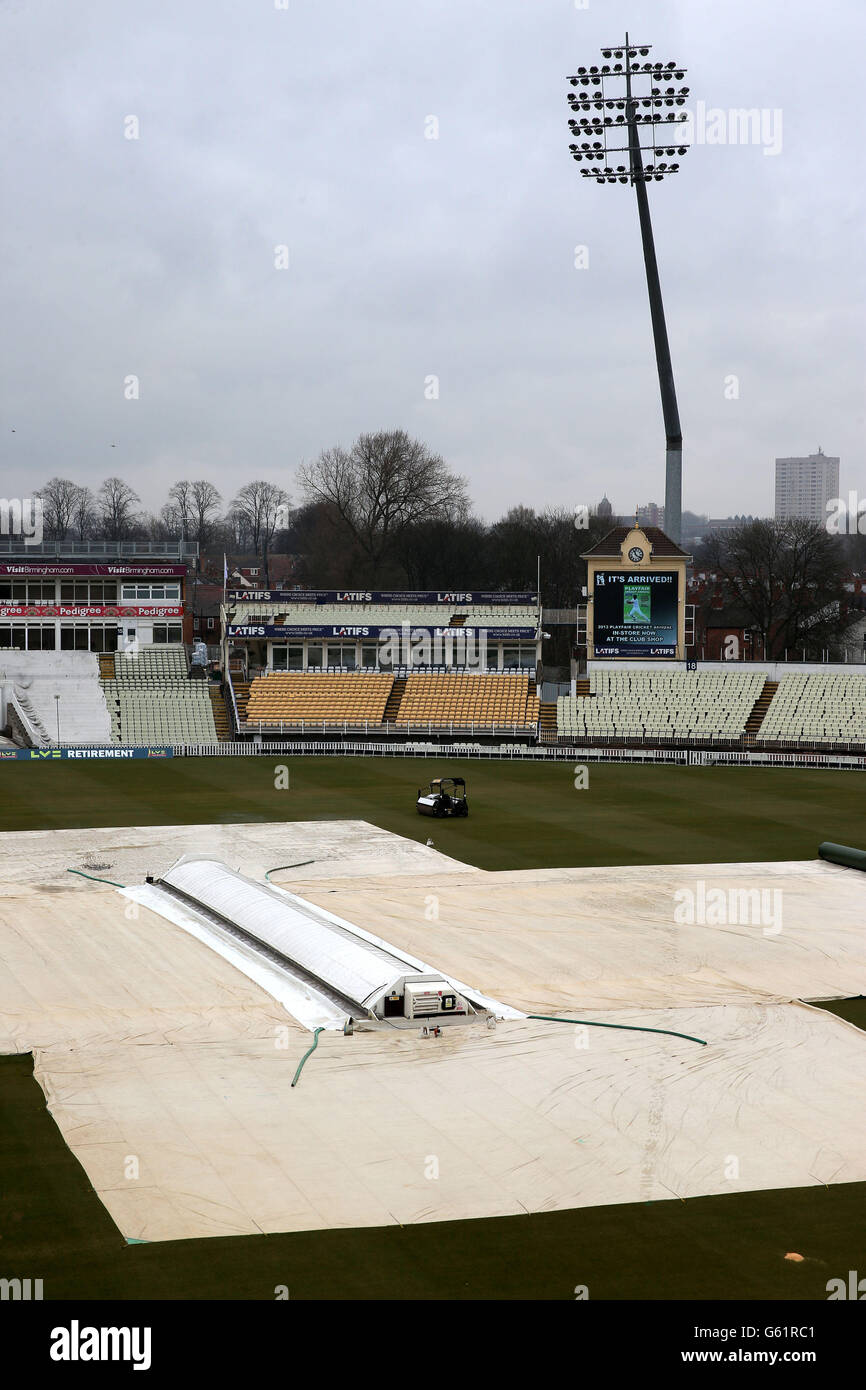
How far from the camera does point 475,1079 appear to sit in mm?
19688

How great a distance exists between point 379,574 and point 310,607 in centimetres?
3219

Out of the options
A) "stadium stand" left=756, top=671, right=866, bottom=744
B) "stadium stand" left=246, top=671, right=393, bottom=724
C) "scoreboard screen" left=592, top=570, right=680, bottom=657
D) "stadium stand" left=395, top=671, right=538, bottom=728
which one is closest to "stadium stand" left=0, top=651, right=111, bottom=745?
"stadium stand" left=246, top=671, right=393, bottom=724

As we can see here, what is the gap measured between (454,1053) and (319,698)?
52583 millimetres

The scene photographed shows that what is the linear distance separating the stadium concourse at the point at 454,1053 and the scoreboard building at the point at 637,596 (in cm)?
3609

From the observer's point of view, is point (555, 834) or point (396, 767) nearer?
point (555, 834)

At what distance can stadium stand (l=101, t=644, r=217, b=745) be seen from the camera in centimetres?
6775

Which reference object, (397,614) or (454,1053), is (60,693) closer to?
(397,614)

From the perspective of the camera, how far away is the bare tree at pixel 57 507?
135000mm

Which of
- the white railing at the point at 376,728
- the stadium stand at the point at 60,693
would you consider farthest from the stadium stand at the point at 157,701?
the white railing at the point at 376,728

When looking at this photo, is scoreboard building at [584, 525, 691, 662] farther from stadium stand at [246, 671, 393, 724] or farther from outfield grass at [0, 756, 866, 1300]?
outfield grass at [0, 756, 866, 1300]

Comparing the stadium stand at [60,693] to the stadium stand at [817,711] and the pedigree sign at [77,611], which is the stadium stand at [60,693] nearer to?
the pedigree sign at [77,611]

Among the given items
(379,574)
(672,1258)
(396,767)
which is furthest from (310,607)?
(672,1258)

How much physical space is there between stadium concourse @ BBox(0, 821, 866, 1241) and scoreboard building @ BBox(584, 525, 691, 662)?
36095mm
